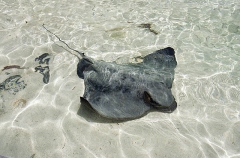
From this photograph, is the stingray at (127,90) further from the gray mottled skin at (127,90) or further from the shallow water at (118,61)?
the shallow water at (118,61)

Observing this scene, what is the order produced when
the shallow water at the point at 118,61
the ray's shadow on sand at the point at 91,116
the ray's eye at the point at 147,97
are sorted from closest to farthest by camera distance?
the shallow water at the point at 118,61
the ray's eye at the point at 147,97
the ray's shadow on sand at the point at 91,116

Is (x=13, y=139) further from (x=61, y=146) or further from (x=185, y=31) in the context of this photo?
(x=185, y=31)

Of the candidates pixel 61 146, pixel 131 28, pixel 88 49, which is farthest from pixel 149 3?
pixel 61 146

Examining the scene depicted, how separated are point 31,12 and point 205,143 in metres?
7.90

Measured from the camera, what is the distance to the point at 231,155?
3693 millimetres

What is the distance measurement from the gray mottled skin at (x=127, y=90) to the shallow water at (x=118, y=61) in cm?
39

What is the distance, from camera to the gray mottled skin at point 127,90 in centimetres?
385

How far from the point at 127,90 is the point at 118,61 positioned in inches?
74.6

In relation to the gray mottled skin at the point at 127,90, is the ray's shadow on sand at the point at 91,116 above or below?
below

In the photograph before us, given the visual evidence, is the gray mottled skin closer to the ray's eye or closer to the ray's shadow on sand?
the ray's eye

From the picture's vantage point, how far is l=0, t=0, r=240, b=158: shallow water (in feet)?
12.5

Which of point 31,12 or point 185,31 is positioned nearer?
point 185,31

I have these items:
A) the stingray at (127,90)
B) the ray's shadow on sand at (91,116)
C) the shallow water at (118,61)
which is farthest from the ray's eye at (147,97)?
the ray's shadow on sand at (91,116)

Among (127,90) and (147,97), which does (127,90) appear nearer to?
(127,90)
